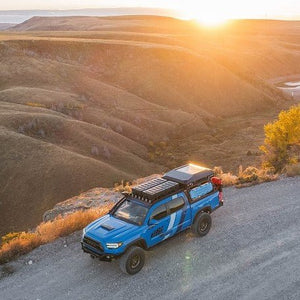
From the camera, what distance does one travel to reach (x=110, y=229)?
1309 centimetres

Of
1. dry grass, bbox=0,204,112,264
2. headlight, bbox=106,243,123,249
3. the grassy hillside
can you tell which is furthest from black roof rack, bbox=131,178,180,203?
the grassy hillside

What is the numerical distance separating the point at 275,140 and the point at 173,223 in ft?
82.9

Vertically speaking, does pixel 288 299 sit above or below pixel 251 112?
above

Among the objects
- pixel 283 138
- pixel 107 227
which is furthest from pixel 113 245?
pixel 283 138

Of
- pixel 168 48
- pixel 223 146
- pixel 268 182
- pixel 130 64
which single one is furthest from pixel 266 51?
pixel 268 182

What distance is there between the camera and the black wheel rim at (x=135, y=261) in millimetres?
12930

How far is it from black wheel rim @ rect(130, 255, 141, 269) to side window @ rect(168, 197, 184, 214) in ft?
6.69

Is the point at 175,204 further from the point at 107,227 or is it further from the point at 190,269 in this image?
the point at 107,227

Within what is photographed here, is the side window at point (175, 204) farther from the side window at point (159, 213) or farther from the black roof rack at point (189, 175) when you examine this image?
the black roof rack at point (189, 175)

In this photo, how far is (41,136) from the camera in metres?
48.6

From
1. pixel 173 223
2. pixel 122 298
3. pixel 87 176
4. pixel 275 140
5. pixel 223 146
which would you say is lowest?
pixel 223 146

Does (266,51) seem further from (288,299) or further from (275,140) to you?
(288,299)

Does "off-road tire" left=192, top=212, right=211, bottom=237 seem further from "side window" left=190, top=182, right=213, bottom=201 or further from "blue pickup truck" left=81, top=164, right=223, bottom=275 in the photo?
"side window" left=190, top=182, right=213, bottom=201

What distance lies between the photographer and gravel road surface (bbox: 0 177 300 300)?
12141 mm
